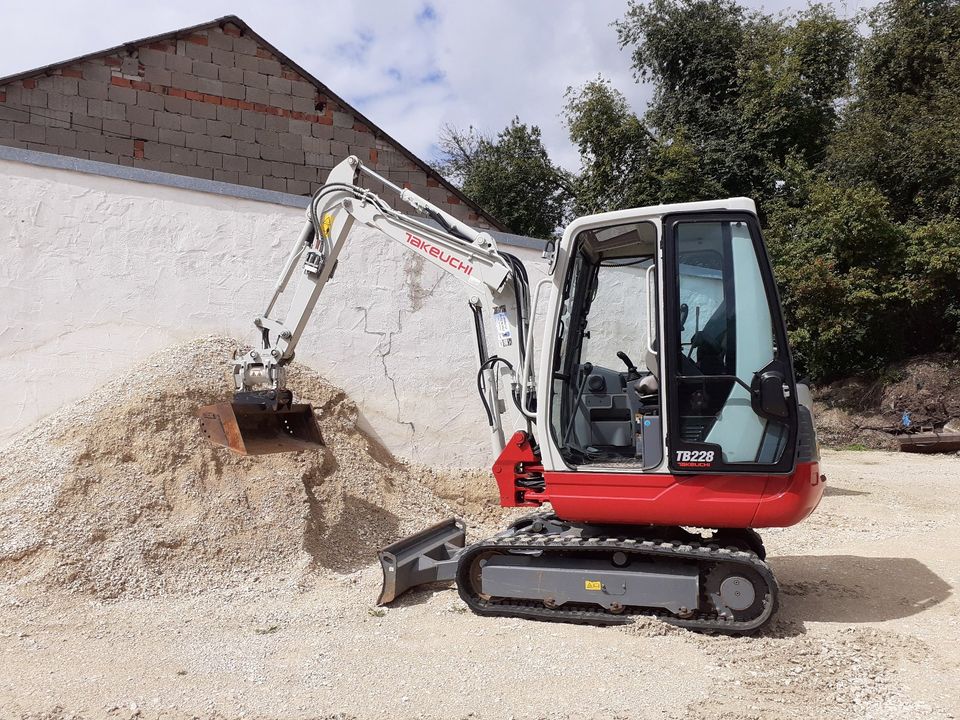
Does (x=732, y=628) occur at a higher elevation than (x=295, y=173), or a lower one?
lower

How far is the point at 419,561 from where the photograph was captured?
17.0 ft

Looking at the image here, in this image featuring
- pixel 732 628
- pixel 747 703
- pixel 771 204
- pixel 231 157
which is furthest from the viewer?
pixel 771 204

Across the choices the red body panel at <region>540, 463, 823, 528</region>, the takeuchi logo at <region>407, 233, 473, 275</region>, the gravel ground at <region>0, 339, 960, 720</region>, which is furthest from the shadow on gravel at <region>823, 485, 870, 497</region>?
the takeuchi logo at <region>407, 233, 473, 275</region>

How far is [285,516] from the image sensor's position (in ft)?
19.4

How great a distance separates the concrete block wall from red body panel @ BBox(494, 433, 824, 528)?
8.49 meters

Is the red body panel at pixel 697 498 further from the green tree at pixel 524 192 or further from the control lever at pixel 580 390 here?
the green tree at pixel 524 192

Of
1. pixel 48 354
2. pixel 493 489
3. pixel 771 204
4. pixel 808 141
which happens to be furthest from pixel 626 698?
pixel 808 141

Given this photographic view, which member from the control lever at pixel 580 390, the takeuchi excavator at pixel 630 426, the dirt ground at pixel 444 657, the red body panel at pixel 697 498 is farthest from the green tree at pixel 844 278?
the red body panel at pixel 697 498

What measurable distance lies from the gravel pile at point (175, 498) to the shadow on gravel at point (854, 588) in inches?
119

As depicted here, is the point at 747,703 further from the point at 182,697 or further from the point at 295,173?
the point at 295,173

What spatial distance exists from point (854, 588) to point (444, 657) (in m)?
2.98

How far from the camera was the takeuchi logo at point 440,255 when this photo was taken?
5.27 metres

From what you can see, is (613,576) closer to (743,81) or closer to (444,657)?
(444,657)

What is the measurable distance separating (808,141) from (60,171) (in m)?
18.8
